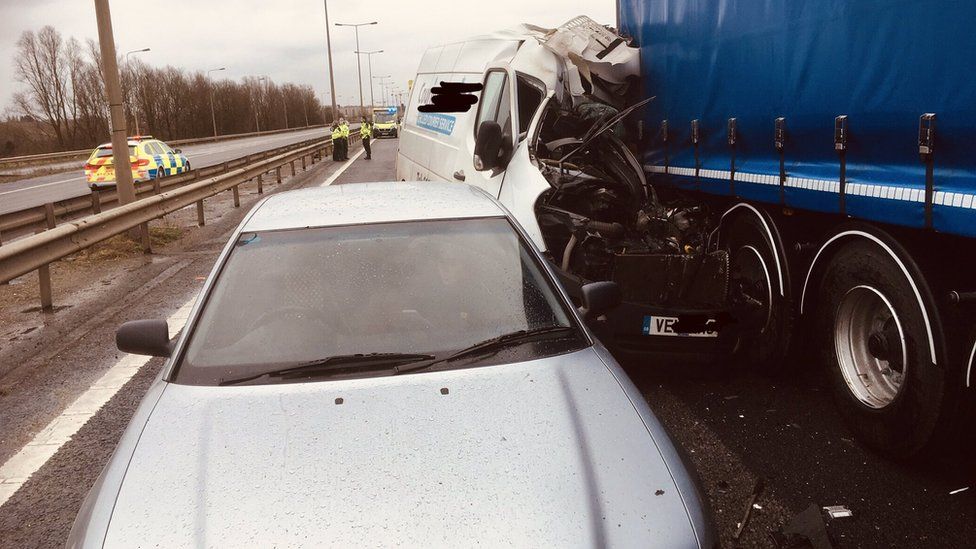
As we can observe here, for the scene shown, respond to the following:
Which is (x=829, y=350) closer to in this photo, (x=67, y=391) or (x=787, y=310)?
(x=787, y=310)

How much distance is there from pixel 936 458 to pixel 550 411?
2.23 meters

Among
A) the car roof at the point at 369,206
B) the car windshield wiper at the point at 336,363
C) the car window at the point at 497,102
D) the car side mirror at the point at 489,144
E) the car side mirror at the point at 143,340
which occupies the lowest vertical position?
the car windshield wiper at the point at 336,363

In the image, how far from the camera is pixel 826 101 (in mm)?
4492

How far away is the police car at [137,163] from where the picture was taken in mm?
23453

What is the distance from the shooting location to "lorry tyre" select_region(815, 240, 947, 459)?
12.2ft

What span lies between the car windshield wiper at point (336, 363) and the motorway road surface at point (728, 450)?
1.14 m

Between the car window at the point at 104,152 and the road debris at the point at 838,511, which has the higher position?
the car window at the point at 104,152

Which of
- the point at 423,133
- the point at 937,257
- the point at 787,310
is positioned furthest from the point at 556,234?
the point at 423,133

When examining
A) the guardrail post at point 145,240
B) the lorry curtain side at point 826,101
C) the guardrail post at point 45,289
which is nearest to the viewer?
the lorry curtain side at point 826,101

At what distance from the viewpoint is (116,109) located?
1161 cm

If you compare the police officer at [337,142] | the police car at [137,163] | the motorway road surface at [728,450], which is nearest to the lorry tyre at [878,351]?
the motorway road surface at [728,450]

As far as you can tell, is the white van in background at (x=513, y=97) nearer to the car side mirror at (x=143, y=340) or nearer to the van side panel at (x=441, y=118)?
the van side panel at (x=441, y=118)

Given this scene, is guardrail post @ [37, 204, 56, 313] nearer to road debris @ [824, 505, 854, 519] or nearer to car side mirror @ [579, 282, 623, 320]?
car side mirror @ [579, 282, 623, 320]

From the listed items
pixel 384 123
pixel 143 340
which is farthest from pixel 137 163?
pixel 384 123
